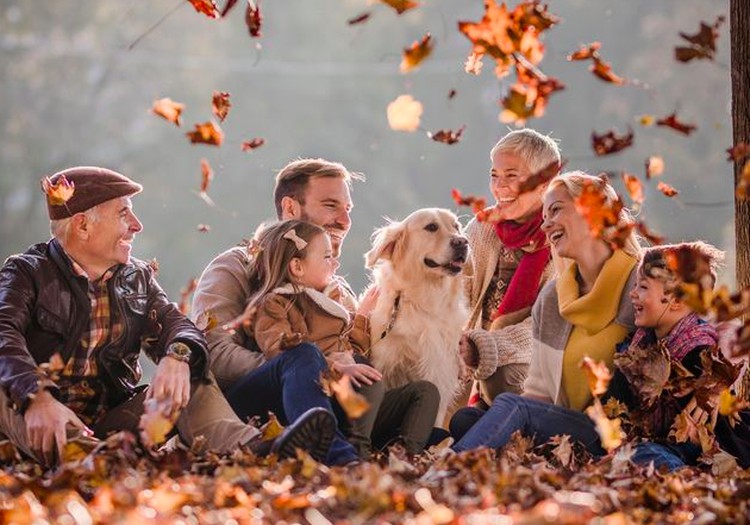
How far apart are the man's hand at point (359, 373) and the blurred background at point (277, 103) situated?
26294 millimetres

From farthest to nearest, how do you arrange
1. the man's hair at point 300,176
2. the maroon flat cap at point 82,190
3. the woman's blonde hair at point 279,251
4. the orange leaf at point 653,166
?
the man's hair at point 300,176, the woman's blonde hair at point 279,251, the maroon flat cap at point 82,190, the orange leaf at point 653,166

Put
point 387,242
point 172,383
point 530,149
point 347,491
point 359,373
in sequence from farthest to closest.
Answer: point 387,242
point 530,149
point 359,373
point 172,383
point 347,491

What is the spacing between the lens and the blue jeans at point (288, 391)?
479 centimetres

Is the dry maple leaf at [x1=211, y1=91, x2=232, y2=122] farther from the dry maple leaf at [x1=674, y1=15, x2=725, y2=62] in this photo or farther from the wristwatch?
the dry maple leaf at [x1=674, y1=15, x2=725, y2=62]

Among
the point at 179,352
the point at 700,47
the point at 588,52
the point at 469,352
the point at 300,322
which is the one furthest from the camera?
the point at 469,352

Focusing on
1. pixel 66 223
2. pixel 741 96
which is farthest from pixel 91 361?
pixel 741 96

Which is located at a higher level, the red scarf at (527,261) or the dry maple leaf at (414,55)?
the dry maple leaf at (414,55)

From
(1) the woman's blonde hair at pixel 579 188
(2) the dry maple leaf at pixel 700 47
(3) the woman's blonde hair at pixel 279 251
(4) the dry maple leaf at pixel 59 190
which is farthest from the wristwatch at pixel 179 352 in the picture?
(2) the dry maple leaf at pixel 700 47

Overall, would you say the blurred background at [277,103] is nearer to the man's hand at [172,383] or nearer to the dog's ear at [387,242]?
the dog's ear at [387,242]

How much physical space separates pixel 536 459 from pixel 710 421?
64cm

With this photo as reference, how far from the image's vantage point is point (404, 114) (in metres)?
4.20

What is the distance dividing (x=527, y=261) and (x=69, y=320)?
194cm

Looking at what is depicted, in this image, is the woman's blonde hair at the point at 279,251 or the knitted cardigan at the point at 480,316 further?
the knitted cardigan at the point at 480,316

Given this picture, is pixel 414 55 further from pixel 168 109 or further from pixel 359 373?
pixel 359 373
